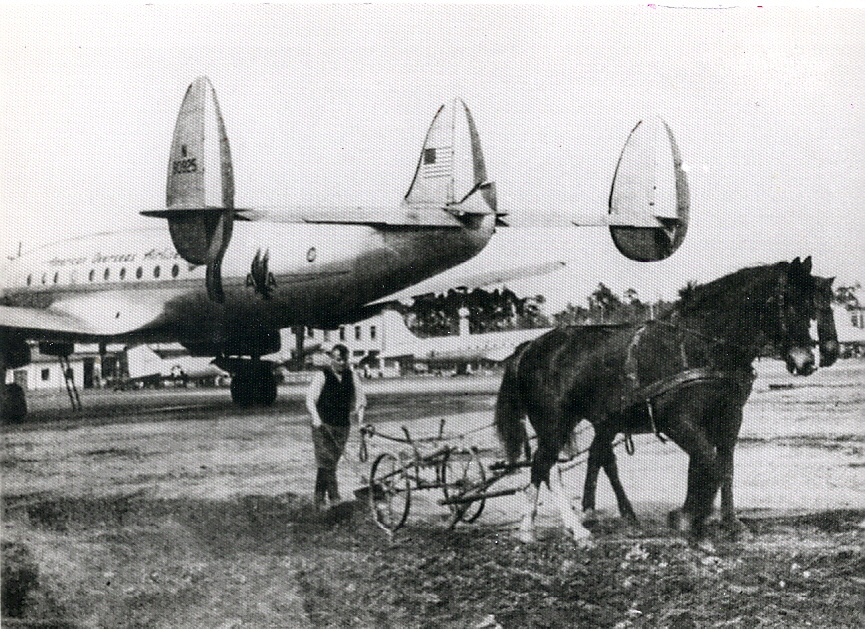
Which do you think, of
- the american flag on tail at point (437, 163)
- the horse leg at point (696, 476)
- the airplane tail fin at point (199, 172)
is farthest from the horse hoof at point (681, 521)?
the airplane tail fin at point (199, 172)

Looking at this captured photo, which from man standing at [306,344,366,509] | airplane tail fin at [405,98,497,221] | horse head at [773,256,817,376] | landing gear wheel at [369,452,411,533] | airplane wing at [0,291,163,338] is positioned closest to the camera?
horse head at [773,256,817,376]

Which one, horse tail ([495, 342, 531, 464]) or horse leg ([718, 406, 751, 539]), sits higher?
horse tail ([495, 342, 531, 464])

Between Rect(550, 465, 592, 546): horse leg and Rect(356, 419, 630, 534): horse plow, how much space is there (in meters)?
0.08

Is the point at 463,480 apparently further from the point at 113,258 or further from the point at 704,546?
the point at 113,258

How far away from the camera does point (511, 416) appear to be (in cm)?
473

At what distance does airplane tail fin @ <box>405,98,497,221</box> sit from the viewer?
4.82m

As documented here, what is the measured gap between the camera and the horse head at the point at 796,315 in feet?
14.7

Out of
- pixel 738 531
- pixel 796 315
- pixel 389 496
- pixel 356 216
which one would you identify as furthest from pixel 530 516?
pixel 356 216

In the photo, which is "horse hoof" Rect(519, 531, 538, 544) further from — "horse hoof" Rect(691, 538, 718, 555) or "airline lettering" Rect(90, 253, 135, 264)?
"airline lettering" Rect(90, 253, 135, 264)

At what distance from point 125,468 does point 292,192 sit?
1802 millimetres

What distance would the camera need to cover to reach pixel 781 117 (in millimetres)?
5012

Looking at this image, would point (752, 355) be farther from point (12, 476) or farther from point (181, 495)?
point (12, 476)

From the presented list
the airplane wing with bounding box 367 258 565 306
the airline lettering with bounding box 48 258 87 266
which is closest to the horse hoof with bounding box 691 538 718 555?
the airplane wing with bounding box 367 258 565 306

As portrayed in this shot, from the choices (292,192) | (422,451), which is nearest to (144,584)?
(422,451)
